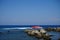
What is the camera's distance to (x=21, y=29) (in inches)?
72.2

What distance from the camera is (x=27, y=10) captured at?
5.97 feet

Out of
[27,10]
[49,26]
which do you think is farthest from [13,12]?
[49,26]

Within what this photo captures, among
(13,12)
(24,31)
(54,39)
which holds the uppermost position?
(13,12)

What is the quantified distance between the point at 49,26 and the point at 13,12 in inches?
23.6

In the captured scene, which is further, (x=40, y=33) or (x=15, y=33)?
(x=15, y=33)

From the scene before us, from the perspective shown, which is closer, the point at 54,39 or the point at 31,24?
the point at 31,24

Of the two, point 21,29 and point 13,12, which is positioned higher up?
point 13,12

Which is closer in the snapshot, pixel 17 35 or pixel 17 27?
pixel 17 27

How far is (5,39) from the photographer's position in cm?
184

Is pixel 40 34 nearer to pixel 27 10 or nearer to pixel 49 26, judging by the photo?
pixel 49 26

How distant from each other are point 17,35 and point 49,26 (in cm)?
58

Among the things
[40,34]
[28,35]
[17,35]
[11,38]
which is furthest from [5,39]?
[40,34]

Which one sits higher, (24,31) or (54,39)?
(24,31)

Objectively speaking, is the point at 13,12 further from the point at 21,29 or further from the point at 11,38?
the point at 11,38
